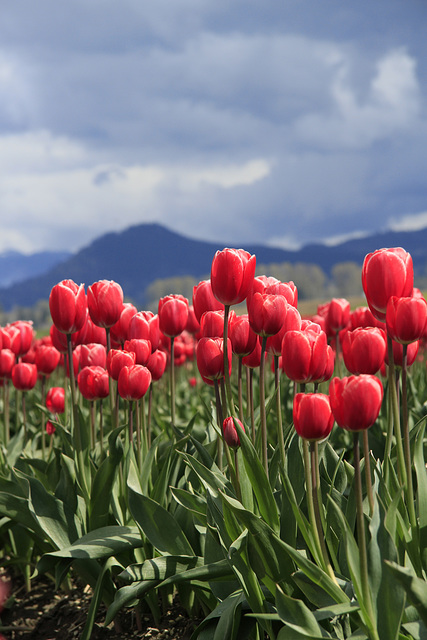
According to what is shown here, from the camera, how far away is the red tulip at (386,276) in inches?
78.4

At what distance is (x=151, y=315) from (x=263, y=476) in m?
1.60

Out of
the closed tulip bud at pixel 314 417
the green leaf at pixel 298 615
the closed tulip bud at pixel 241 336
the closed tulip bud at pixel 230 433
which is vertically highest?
the closed tulip bud at pixel 241 336

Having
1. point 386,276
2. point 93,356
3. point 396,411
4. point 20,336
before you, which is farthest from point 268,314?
point 20,336

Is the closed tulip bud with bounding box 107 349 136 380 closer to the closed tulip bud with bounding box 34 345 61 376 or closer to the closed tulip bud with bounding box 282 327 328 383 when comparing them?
the closed tulip bud with bounding box 282 327 328 383

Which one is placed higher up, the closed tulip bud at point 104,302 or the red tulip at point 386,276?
the closed tulip bud at point 104,302

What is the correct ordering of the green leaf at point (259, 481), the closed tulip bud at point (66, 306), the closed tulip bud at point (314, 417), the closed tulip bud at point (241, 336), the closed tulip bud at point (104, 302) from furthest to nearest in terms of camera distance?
the closed tulip bud at point (104, 302) → the closed tulip bud at point (66, 306) → the closed tulip bud at point (241, 336) → the green leaf at point (259, 481) → the closed tulip bud at point (314, 417)

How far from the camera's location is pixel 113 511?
3168 millimetres

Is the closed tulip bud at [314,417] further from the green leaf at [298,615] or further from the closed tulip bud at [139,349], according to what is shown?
the closed tulip bud at [139,349]

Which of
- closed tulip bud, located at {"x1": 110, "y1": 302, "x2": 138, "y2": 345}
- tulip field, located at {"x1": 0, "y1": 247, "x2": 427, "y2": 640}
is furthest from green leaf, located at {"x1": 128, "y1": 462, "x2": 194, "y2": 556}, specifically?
closed tulip bud, located at {"x1": 110, "y1": 302, "x2": 138, "y2": 345}

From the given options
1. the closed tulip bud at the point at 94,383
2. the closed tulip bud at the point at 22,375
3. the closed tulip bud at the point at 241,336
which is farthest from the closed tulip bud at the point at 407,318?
the closed tulip bud at the point at 22,375

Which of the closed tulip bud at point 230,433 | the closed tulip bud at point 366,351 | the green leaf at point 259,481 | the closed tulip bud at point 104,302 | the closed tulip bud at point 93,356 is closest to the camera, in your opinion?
the closed tulip bud at point 366,351

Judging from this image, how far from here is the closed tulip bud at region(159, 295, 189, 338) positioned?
3.20m

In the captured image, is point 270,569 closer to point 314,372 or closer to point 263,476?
point 263,476

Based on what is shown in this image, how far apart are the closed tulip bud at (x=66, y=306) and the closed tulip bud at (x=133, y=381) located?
38 centimetres
